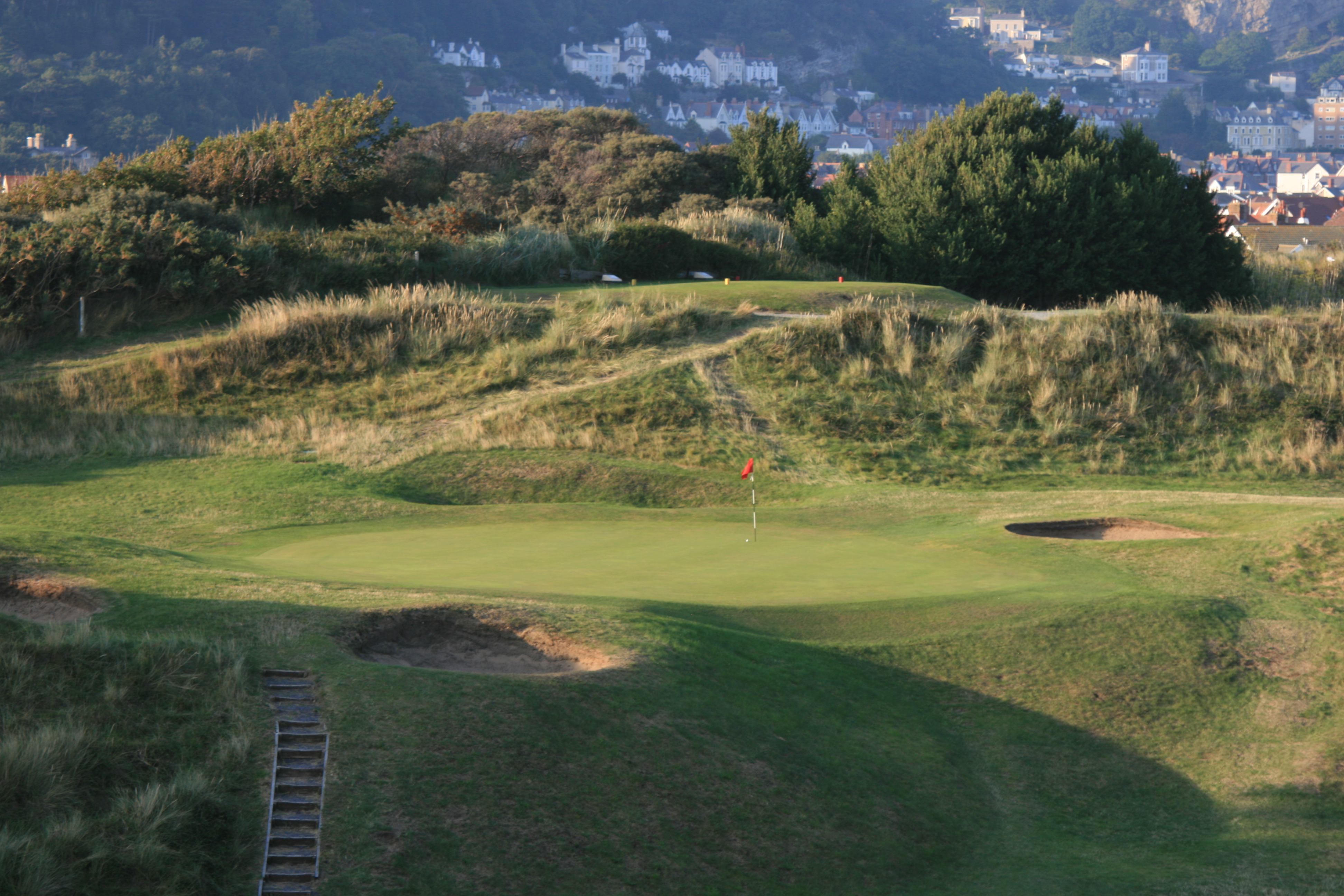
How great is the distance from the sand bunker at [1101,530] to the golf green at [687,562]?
1.88 feet

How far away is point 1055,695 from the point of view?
9359 millimetres

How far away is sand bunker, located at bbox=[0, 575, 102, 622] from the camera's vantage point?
8398mm

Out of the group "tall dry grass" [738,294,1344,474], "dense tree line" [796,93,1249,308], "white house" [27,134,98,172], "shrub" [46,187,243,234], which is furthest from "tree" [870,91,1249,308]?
→ "white house" [27,134,98,172]

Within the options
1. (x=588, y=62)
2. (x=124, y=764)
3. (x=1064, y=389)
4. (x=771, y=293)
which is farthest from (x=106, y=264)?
(x=588, y=62)

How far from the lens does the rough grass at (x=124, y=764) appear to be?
5586 millimetres

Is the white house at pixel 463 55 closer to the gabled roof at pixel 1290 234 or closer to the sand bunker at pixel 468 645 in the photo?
the gabled roof at pixel 1290 234

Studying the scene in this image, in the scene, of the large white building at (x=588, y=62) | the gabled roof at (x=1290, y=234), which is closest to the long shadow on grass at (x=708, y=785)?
the gabled roof at (x=1290, y=234)

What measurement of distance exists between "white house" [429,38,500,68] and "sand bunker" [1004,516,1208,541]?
450 feet

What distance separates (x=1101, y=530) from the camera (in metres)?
13.9

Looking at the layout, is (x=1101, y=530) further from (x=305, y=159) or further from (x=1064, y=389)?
(x=305, y=159)

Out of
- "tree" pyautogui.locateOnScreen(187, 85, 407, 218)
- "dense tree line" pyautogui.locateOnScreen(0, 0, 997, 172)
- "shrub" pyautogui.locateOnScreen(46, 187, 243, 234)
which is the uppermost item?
"dense tree line" pyautogui.locateOnScreen(0, 0, 997, 172)

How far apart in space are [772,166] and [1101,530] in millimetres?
24758

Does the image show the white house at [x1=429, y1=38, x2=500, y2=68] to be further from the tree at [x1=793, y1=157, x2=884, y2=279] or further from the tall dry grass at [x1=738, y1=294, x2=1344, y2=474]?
the tall dry grass at [x1=738, y1=294, x2=1344, y2=474]

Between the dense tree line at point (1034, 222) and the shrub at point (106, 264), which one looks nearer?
the shrub at point (106, 264)
